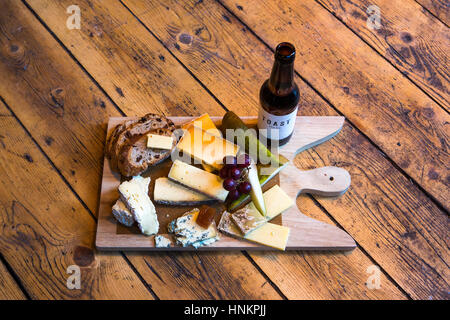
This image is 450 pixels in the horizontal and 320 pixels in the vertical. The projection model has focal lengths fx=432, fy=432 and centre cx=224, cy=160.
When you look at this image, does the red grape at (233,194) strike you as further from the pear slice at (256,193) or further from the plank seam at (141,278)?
the plank seam at (141,278)

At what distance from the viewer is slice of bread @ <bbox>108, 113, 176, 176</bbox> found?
1.26 m

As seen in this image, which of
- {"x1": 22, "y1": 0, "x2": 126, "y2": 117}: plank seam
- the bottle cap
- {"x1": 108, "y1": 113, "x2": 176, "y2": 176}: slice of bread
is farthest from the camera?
{"x1": 22, "y1": 0, "x2": 126, "y2": 117}: plank seam

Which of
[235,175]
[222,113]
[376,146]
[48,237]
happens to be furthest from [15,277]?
[376,146]

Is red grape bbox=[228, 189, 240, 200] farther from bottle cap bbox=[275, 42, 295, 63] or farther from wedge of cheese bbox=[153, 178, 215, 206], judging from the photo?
bottle cap bbox=[275, 42, 295, 63]

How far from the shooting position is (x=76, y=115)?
1430 mm

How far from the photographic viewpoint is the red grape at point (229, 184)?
1.16m

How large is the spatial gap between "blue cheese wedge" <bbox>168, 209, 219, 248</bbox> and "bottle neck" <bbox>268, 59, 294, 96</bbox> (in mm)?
412

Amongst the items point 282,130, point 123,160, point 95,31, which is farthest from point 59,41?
point 282,130

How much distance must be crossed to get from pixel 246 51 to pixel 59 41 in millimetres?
669

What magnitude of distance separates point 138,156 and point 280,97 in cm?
44

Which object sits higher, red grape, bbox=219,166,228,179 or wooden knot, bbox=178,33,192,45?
wooden knot, bbox=178,33,192,45

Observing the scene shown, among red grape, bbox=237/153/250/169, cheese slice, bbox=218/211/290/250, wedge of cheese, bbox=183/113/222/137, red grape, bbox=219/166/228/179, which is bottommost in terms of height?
cheese slice, bbox=218/211/290/250

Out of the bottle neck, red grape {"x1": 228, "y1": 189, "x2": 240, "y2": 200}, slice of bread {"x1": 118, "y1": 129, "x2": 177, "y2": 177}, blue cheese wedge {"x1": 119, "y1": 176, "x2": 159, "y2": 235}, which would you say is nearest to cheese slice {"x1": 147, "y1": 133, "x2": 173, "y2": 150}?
slice of bread {"x1": 118, "y1": 129, "x2": 177, "y2": 177}

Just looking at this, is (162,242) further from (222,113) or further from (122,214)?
(222,113)
